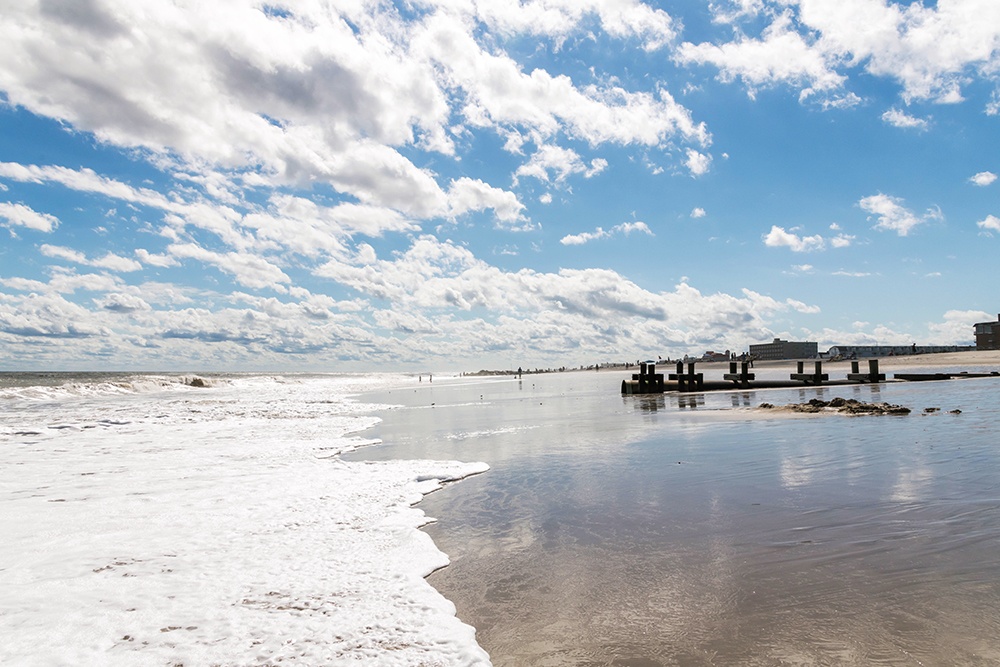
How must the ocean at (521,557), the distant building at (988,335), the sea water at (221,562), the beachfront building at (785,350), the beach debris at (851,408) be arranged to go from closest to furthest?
the ocean at (521,557), the sea water at (221,562), the beach debris at (851,408), the distant building at (988,335), the beachfront building at (785,350)

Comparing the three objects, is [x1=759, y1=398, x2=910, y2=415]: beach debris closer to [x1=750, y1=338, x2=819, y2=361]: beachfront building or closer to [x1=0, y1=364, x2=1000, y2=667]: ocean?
[x1=0, y1=364, x2=1000, y2=667]: ocean

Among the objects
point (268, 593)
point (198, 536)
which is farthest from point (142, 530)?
point (268, 593)

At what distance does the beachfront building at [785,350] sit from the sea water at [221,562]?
16319cm

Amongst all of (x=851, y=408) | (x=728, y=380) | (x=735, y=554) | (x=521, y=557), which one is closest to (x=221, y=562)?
(x=521, y=557)

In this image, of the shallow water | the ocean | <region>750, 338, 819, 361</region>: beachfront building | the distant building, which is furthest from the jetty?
<region>750, 338, 819, 361</region>: beachfront building

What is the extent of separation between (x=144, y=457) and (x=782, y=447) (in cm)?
1454

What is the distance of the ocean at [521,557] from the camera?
13.1ft

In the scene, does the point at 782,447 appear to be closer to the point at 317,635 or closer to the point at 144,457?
the point at 317,635

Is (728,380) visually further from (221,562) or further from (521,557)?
(221,562)

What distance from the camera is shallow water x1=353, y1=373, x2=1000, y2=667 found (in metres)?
Result: 3.79

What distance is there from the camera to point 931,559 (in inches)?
195

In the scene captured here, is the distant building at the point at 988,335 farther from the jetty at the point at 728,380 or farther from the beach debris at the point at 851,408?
the beach debris at the point at 851,408

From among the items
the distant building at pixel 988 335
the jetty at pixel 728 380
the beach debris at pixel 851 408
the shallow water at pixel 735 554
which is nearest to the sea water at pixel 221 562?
the shallow water at pixel 735 554

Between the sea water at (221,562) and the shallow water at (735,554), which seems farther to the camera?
the sea water at (221,562)
